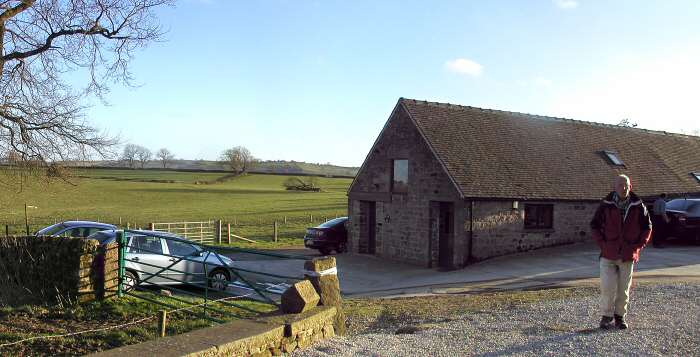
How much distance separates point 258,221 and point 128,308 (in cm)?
2801

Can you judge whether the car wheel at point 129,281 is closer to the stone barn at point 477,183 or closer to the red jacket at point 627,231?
the red jacket at point 627,231

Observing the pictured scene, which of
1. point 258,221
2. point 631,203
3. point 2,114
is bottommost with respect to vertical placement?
point 258,221

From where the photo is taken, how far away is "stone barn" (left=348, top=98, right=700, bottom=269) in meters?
18.4

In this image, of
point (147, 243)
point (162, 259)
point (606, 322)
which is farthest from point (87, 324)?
point (606, 322)

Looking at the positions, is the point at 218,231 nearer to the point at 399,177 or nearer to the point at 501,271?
the point at 399,177

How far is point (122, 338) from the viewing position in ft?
27.6

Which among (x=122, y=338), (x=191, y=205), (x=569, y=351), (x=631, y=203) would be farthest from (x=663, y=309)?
(x=191, y=205)

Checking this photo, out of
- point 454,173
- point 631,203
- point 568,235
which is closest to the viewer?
point 631,203

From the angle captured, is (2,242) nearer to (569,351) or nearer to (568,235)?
(569,351)

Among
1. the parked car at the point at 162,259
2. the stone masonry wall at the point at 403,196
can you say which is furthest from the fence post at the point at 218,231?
the parked car at the point at 162,259

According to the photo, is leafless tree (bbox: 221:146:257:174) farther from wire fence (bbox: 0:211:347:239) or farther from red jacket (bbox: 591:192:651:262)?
red jacket (bbox: 591:192:651:262)

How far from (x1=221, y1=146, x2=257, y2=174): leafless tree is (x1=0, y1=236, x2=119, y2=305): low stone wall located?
74391mm

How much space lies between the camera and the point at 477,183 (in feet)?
60.2

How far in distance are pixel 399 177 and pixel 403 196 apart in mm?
804
